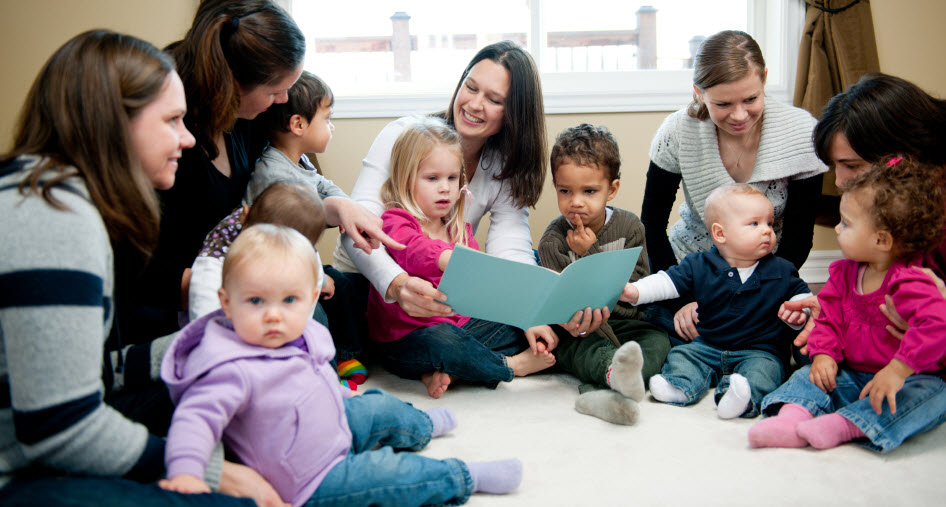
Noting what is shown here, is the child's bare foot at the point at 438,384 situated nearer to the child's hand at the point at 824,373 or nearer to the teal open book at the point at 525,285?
the teal open book at the point at 525,285

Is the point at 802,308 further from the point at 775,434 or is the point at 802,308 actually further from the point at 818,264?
the point at 818,264

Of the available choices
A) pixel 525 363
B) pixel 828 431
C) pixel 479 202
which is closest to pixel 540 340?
pixel 525 363

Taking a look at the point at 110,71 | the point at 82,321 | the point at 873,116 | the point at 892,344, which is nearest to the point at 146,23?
the point at 110,71

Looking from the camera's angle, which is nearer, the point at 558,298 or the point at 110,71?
the point at 110,71

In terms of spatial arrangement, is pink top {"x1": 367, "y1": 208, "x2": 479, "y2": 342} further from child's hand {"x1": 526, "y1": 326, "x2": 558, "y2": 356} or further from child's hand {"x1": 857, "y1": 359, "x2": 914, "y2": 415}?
child's hand {"x1": 857, "y1": 359, "x2": 914, "y2": 415}

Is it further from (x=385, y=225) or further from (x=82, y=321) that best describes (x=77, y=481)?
(x=385, y=225)

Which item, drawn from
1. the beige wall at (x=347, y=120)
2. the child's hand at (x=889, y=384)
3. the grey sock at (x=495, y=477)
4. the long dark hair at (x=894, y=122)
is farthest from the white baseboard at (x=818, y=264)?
the grey sock at (x=495, y=477)

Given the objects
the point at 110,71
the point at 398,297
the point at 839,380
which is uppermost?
the point at 110,71

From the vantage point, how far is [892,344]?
1483mm

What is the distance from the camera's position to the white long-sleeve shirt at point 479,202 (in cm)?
195

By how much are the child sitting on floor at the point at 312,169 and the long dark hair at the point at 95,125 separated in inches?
30.1

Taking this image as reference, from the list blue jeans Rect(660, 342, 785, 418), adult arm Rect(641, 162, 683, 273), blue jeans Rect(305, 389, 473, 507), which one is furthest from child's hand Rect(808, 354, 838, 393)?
blue jeans Rect(305, 389, 473, 507)

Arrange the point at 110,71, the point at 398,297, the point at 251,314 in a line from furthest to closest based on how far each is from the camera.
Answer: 1. the point at 398,297
2. the point at 251,314
3. the point at 110,71

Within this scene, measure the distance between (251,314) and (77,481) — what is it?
0.33 meters
